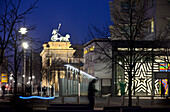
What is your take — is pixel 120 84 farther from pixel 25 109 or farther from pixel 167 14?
pixel 25 109

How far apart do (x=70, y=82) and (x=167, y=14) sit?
2584 centimetres

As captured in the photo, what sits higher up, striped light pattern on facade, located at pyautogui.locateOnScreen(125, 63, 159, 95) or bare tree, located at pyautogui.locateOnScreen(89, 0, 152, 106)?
bare tree, located at pyautogui.locateOnScreen(89, 0, 152, 106)

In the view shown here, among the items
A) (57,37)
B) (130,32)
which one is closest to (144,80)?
(130,32)

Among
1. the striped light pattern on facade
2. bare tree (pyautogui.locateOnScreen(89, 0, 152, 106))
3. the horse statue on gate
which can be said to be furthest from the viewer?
the horse statue on gate

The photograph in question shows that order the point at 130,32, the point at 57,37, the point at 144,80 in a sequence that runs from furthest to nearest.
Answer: the point at 57,37, the point at 144,80, the point at 130,32

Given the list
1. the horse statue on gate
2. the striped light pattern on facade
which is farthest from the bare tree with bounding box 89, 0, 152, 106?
the horse statue on gate

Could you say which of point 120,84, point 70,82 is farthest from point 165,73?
point 70,82

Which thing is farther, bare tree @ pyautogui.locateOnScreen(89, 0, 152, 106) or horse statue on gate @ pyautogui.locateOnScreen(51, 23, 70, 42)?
horse statue on gate @ pyautogui.locateOnScreen(51, 23, 70, 42)

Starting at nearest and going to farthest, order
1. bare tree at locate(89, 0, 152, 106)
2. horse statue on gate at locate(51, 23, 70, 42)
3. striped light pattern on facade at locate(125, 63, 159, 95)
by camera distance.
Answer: bare tree at locate(89, 0, 152, 106) → striped light pattern on facade at locate(125, 63, 159, 95) → horse statue on gate at locate(51, 23, 70, 42)

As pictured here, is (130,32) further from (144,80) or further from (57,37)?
(57,37)

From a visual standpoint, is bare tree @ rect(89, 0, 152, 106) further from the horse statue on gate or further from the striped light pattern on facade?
the horse statue on gate

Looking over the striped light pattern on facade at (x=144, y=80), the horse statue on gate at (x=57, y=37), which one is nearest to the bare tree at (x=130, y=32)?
the striped light pattern on facade at (x=144, y=80)

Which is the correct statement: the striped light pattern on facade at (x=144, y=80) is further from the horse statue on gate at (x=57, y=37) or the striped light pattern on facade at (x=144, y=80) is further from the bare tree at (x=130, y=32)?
the horse statue on gate at (x=57, y=37)

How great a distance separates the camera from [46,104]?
26703mm
